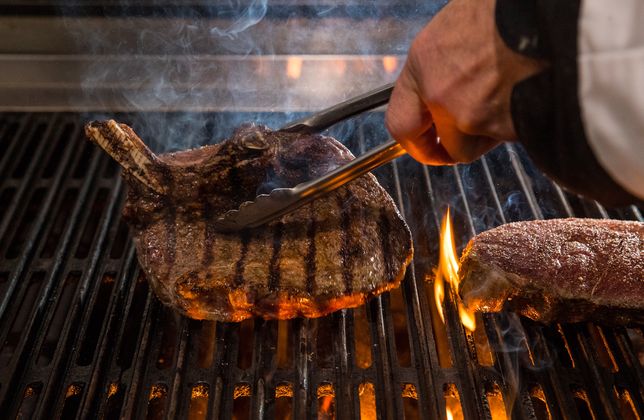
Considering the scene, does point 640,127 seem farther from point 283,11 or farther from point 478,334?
point 283,11

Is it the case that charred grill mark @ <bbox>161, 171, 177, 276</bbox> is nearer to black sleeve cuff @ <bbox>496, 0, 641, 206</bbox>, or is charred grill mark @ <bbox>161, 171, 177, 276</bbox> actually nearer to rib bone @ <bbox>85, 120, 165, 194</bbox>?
rib bone @ <bbox>85, 120, 165, 194</bbox>

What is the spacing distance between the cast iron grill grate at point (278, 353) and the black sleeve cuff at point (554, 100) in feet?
3.33

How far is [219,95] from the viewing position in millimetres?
3621

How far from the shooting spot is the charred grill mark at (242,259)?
2164mm

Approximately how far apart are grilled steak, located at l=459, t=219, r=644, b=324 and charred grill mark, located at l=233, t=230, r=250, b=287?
93 cm

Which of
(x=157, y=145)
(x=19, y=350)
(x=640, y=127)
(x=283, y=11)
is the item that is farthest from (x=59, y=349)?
(x=283, y=11)

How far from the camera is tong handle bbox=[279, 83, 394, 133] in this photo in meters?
2.24

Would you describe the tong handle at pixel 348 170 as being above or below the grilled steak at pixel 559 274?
above

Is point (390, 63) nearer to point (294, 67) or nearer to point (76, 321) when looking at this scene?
point (294, 67)

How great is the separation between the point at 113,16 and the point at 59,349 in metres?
2.23

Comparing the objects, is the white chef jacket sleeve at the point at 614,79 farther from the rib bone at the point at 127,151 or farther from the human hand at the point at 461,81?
the rib bone at the point at 127,151

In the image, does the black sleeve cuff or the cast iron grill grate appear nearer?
the black sleeve cuff

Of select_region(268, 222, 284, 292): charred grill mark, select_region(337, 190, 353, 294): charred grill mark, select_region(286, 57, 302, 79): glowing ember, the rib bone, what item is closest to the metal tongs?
select_region(268, 222, 284, 292): charred grill mark

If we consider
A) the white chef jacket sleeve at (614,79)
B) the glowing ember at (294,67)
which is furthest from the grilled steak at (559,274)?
the glowing ember at (294,67)
